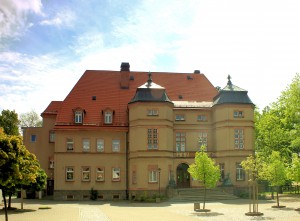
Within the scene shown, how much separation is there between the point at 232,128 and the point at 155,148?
359 inches

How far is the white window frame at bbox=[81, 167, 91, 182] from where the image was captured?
1890 inches

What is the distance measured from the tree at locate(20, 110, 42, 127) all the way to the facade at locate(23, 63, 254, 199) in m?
29.9

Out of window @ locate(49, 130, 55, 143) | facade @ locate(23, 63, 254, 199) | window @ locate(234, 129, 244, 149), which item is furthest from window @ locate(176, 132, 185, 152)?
window @ locate(49, 130, 55, 143)

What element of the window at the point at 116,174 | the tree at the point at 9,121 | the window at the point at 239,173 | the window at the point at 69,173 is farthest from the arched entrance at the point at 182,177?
the tree at the point at 9,121

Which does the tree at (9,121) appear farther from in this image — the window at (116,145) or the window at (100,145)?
the window at (116,145)

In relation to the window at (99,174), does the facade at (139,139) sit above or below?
above

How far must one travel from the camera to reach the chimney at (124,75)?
2084 inches

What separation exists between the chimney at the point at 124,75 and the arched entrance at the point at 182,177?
12.4 metres

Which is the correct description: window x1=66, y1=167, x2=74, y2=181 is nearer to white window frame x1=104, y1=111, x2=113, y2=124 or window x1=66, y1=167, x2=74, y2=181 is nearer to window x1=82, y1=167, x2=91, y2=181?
window x1=82, y1=167, x2=91, y2=181

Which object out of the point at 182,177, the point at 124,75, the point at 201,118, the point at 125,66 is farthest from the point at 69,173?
the point at 201,118

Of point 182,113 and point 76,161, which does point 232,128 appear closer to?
point 182,113

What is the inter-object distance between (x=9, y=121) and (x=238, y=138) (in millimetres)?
37144

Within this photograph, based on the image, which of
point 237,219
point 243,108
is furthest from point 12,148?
point 243,108

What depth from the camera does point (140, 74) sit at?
54.6 metres
